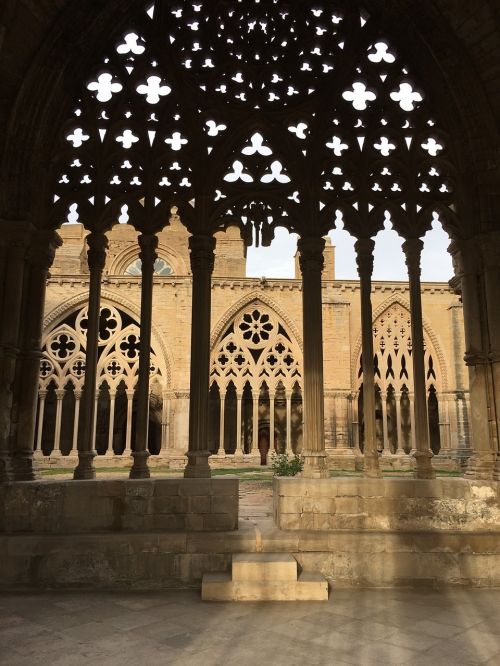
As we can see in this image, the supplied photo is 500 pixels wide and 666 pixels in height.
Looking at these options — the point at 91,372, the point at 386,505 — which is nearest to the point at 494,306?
the point at 386,505

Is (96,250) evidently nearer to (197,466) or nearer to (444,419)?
(197,466)

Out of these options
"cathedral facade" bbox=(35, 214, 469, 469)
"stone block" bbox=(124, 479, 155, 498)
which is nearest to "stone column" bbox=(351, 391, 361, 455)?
"cathedral facade" bbox=(35, 214, 469, 469)

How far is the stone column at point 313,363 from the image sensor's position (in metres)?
5.49

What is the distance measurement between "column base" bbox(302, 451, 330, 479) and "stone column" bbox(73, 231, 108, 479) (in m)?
2.10

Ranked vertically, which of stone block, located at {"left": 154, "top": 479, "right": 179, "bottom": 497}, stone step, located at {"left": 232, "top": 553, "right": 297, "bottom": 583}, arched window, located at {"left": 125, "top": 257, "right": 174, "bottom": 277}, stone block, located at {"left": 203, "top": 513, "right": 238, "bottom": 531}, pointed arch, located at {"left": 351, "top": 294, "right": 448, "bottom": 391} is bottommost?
stone step, located at {"left": 232, "top": 553, "right": 297, "bottom": 583}

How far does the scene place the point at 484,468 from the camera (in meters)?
5.55

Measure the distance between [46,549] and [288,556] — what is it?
82.9 inches

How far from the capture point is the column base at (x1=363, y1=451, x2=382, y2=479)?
547 cm

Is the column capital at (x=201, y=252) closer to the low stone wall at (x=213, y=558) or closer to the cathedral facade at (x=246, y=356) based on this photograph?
the low stone wall at (x=213, y=558)

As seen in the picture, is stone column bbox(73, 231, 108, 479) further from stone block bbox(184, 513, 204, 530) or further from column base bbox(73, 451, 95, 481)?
stone block bbox(184, 513, 204, 530)

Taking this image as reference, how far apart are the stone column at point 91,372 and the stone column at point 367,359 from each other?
274 centimetres

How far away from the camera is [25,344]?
5.67 m

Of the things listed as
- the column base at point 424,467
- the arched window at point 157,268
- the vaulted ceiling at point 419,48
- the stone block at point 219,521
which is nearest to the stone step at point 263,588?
the stone block at point 219,521

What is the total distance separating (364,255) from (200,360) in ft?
6.94
